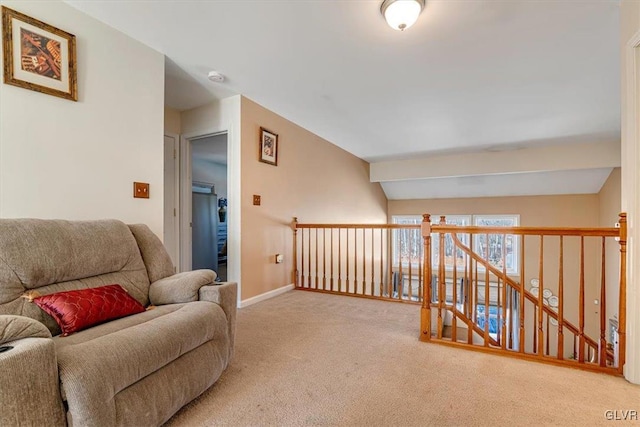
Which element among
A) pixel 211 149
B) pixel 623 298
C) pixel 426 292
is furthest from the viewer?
pixel 211 149

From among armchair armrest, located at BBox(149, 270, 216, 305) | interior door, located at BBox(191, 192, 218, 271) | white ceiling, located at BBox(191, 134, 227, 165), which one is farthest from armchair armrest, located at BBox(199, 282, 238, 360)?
interior door, located at BBox(191, 192, 218, 271)

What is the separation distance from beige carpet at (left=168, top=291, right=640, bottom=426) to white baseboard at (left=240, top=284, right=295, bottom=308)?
2.47 ft

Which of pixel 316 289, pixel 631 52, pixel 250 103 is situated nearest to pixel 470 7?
pixel 631 52

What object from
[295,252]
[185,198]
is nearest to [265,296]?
[295,252]

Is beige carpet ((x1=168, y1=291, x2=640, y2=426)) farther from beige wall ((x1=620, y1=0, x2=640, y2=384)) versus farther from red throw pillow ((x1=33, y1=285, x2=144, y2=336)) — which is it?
red throw pillow ((x1=33, y1=285, x2=144, y2=336))

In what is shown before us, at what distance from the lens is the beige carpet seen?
1.41 metres

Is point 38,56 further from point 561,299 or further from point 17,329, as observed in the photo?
point 561,299

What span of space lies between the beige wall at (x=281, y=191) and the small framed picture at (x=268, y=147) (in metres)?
0.07

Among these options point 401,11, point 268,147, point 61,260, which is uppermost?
point 401,11

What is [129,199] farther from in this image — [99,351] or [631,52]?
[631,52]

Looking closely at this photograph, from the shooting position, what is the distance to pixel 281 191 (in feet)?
12.4

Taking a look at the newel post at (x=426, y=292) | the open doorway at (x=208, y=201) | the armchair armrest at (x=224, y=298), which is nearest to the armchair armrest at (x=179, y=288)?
the armchair armrest at (x=224, y=298)

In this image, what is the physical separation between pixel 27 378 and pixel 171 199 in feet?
9.62

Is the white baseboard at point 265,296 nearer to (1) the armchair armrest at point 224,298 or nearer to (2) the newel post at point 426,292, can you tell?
(1) the armchair armrest at point 224,298
